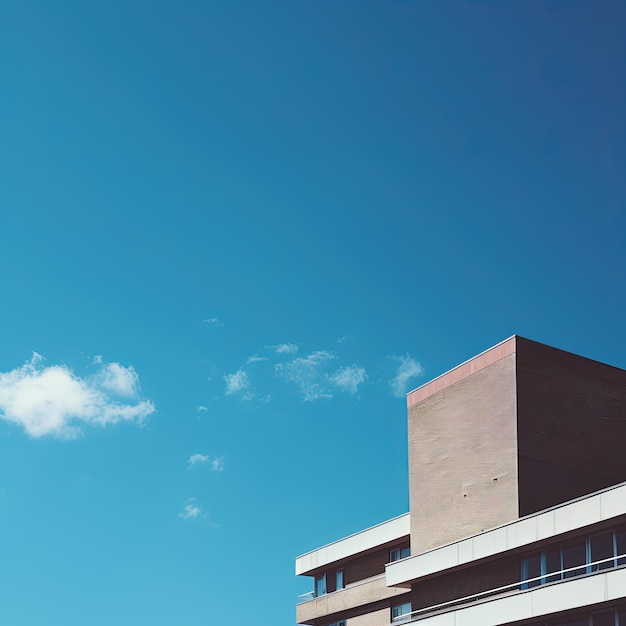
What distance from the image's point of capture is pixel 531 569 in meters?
39.7

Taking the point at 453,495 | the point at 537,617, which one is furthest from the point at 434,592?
the point at 537,617

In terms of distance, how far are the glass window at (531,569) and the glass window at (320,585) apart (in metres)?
19.6

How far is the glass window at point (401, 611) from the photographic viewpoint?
4815 centimetres

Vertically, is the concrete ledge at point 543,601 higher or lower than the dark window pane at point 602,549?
lower

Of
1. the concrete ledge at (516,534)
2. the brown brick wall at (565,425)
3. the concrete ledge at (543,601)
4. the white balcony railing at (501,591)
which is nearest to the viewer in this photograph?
the concrete ledge at (543,601)

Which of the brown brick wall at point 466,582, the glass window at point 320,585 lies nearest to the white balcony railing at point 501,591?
the brown brick wall at point 466,582

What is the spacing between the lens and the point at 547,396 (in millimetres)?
45219

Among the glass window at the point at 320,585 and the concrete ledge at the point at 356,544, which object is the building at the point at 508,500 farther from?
the glass window at the point at 320,585

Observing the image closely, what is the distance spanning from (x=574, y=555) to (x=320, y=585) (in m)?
23.1

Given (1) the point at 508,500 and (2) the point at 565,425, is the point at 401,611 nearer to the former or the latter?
(1) the point at 508,500

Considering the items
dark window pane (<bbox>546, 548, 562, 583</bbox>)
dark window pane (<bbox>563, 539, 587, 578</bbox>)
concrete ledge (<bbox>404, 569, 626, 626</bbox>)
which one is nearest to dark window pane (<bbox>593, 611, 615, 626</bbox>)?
concrete ledge (<bbox>404, 569, 626, 626</bbox>)

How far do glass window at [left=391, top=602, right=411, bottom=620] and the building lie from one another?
9 cm

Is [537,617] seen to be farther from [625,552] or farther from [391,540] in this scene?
[391,540]

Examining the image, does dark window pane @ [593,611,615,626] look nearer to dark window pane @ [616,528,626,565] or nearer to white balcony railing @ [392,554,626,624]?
white balcony railing @ [392,554,626,624]
